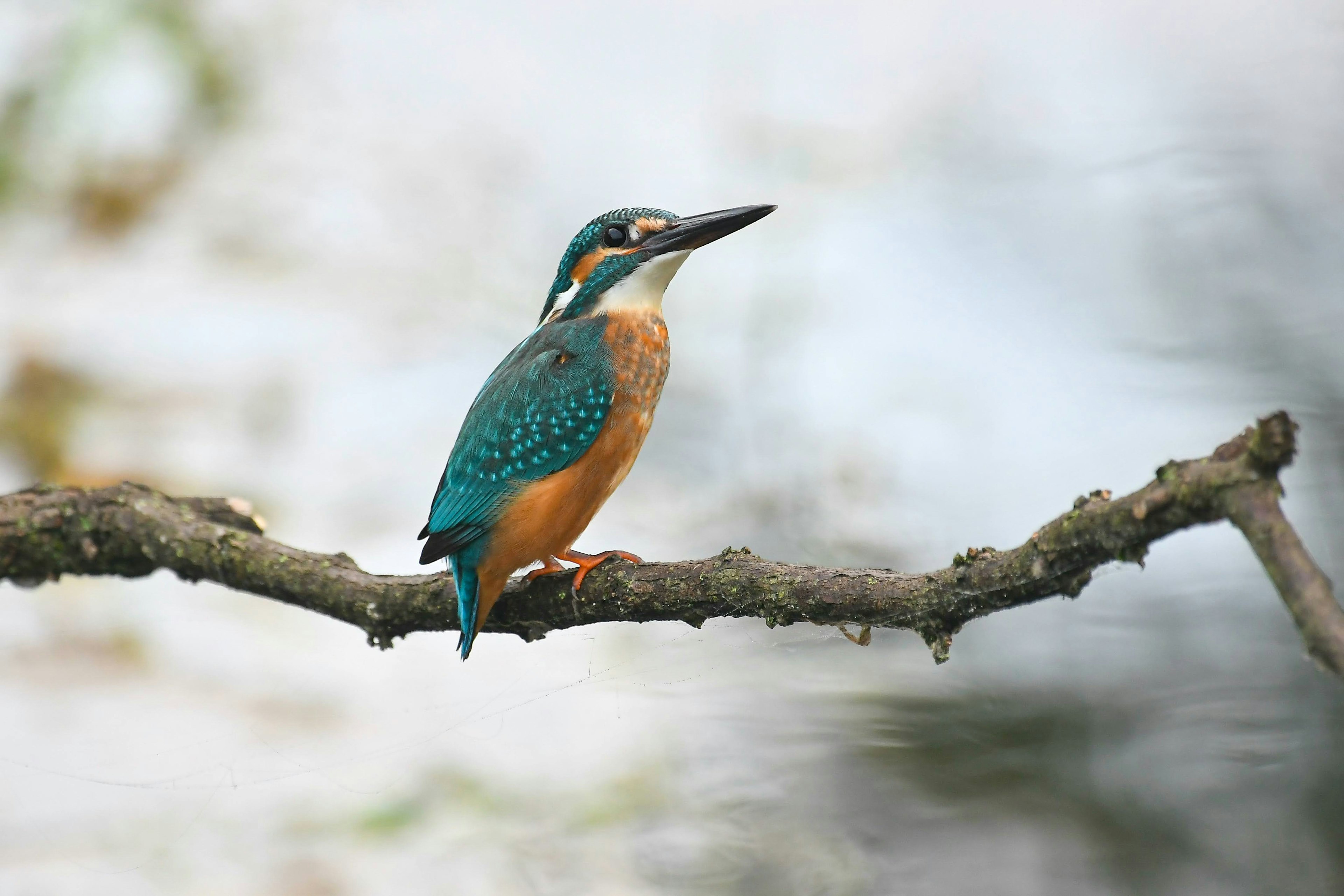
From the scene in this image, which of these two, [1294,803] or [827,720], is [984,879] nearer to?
[827,720]

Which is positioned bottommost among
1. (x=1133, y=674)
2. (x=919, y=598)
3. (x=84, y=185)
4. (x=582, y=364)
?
(x=1133, y=674)

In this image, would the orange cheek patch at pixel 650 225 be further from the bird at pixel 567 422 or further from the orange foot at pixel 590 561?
the orange foot at pixel 590 561

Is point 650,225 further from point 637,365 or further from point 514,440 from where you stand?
point 514,440

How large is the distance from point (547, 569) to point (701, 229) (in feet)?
3.07

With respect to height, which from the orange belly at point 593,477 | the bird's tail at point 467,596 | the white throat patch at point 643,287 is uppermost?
the white throat patch at point 643,287

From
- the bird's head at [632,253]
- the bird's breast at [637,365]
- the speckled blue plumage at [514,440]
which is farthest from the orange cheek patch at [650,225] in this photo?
the speckled blue plumage at [514,440]

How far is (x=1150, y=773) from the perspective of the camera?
3021 millimetres

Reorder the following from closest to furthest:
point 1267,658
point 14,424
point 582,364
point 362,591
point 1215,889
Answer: point 362,591 < point 582,364 < point 1215,889 < point 1267,658 < point 14,424

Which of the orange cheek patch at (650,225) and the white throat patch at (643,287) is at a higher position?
the orange cheek patch at (650,225)

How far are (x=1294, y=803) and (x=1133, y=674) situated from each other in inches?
21.0

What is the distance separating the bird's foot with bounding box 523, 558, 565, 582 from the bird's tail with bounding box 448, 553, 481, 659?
6.4 inches

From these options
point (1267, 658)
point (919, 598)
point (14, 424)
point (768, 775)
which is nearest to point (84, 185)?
point (14, 424)

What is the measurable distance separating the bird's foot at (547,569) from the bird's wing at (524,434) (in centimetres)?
17

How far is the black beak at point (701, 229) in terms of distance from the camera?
2.55 m
